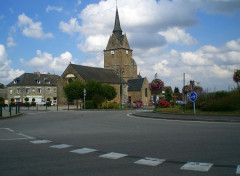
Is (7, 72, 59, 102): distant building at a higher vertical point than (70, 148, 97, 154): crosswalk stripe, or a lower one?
higher

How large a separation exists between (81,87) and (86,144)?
119 ft

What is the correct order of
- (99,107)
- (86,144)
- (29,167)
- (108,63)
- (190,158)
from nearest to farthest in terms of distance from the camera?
(29,167), (190,158), (86,144), (99,107), (108,63)

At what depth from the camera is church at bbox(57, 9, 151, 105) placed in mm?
63000

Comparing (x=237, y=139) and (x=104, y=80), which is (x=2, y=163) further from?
(x=104, y=80)

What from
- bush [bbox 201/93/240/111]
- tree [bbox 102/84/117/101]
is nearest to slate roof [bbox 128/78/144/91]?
tree [bbox 102/84/117/101]

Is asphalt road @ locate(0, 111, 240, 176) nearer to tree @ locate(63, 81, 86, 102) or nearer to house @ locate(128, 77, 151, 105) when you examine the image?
tree @ locate(63, 81, 86, 102)

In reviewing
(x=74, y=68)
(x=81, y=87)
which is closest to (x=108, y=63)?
(x=74, y=68)

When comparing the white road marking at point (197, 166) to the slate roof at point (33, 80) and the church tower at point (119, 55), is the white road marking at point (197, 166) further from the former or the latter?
the church tower at point (119, 55)

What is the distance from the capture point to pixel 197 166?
5.53m

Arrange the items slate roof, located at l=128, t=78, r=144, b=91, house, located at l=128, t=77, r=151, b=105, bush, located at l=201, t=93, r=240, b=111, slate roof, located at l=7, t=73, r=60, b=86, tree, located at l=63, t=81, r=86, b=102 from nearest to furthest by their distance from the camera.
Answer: bush, located at l=201, t=93, r=240, b=111 → tree, located at l=63, t=81, r=86, b=102 → slate roof, located at l=7, t=73, r=60, b=86 → house, located at l=128, t=77, r=151, b=105 → slate roof, located at l=128, t=78, r=144, b=91

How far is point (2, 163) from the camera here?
5.96 metres

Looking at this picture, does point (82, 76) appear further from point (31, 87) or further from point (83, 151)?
point (83, 151)

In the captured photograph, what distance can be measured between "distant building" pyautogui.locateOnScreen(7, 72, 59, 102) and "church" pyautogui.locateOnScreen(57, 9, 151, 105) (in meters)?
11.1

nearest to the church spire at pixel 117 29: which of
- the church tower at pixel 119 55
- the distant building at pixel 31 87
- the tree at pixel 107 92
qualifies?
the church tower at pixel 119 55
